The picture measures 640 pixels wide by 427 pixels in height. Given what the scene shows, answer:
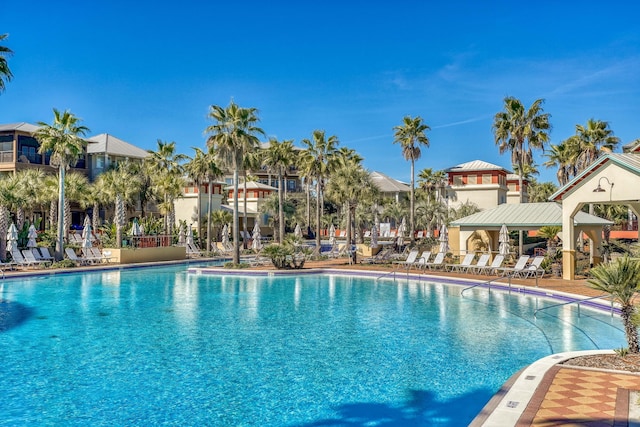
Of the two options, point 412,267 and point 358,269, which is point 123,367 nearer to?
point 358,269

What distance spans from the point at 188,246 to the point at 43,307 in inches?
734

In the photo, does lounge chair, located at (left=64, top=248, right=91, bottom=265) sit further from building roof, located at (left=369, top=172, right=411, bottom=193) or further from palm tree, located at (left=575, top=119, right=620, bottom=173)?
building roof, located at (left=369, top=172, right=411, bottom=193)

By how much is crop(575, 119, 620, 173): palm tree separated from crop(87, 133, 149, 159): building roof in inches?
1599

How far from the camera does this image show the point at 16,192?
3300cm

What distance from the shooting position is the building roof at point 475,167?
4833cm

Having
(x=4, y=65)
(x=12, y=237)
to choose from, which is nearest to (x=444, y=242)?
(x=4, y=65)

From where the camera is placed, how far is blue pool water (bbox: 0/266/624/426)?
764cm

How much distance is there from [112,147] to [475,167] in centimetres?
3583

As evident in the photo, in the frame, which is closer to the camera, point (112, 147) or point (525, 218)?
point (525, 218)

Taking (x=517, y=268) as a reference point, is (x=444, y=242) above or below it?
above

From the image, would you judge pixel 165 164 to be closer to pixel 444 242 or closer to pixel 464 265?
pixel 444 242

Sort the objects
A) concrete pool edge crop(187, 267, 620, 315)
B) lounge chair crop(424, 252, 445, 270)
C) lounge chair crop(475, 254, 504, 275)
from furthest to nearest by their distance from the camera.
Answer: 1. lounge chair crop(424, 252, 445, 270)
2. lounge chair crop(475, 254, 504, 275)
3. concrete pool edge crop(187, 267, 620, 315)

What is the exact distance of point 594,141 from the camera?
33.3 m

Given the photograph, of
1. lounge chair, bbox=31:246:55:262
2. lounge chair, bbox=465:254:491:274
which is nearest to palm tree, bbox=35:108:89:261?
lounge chair, bbox=31:246:55:262
